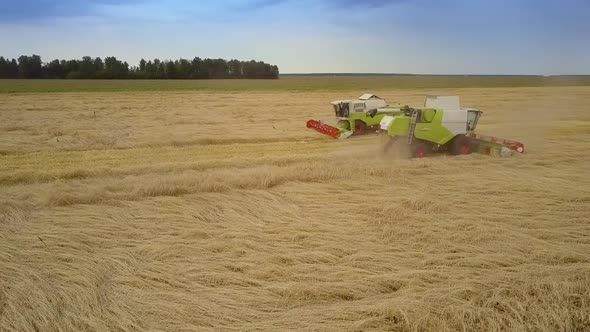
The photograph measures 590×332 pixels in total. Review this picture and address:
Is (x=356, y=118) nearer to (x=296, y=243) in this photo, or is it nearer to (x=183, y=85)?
(x=296, y=243)

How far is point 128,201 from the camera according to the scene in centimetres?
798

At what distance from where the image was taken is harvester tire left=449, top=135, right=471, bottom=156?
12.3m

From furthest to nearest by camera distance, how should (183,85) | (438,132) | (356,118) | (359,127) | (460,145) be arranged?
(183,85) → (359,127) → (356,118) → (460,145) → (438,132)

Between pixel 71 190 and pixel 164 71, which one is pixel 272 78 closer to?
pixel 164 71

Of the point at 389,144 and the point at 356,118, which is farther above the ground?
the point at 356,118

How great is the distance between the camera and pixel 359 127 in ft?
55.8

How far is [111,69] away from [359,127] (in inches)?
2709

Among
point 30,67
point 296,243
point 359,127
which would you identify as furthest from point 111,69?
point 296,243

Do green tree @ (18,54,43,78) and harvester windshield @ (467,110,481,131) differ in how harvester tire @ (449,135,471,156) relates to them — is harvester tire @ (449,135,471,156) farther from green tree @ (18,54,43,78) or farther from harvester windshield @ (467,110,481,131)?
green tree @ (18,54,43,78)

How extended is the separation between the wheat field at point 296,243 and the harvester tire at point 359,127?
4.69 m

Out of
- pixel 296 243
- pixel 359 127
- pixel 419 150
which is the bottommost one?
pixel 296 243

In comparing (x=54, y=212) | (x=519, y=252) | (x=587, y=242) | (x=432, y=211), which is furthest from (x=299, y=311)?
(x=54, y=212)

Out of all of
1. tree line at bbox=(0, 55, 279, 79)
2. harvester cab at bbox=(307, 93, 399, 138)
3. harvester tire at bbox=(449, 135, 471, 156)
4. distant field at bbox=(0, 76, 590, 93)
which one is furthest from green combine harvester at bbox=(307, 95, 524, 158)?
tree line at bbox=(0, 55, 279, 79)

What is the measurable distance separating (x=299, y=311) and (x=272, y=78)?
9410 cm
